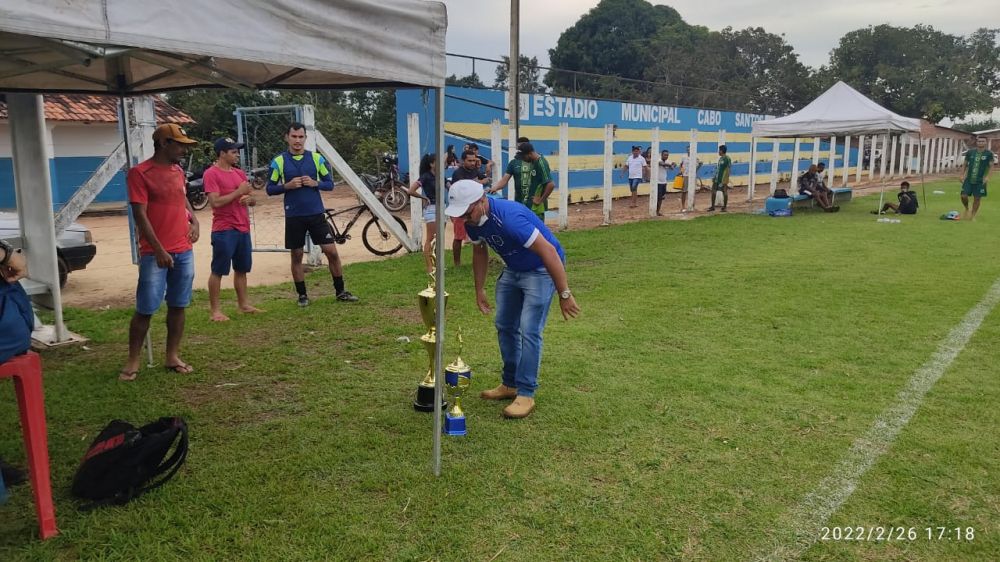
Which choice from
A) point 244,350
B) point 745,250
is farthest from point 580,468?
point 745,250

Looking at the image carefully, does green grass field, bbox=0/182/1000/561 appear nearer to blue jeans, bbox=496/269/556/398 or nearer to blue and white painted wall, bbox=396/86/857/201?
blue jeans, bbox=496/269/556/398

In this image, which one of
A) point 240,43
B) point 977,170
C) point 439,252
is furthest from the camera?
point 977,170

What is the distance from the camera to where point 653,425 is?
4113 mm

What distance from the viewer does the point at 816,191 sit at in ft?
58.4

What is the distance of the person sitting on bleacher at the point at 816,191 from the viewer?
17797 millimetres

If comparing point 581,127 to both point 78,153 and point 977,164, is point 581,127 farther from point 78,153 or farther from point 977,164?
point 78,153

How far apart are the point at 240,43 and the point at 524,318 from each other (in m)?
2.25

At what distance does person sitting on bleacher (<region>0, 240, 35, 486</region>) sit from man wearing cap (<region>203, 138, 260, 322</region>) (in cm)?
337

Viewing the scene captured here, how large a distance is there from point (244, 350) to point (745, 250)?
324 inches

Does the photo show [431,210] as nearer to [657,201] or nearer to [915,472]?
[915,472]

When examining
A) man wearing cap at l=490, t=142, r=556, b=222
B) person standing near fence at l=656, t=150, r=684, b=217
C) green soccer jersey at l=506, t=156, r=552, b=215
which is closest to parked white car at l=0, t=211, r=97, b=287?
man wearing cap at l=490, t=142, r=556, b=222

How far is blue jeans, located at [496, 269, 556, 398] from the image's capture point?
414 cm

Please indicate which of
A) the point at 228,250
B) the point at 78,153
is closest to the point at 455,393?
the point at 228,250

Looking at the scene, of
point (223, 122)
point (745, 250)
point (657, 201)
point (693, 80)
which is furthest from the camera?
point (693, 80)
